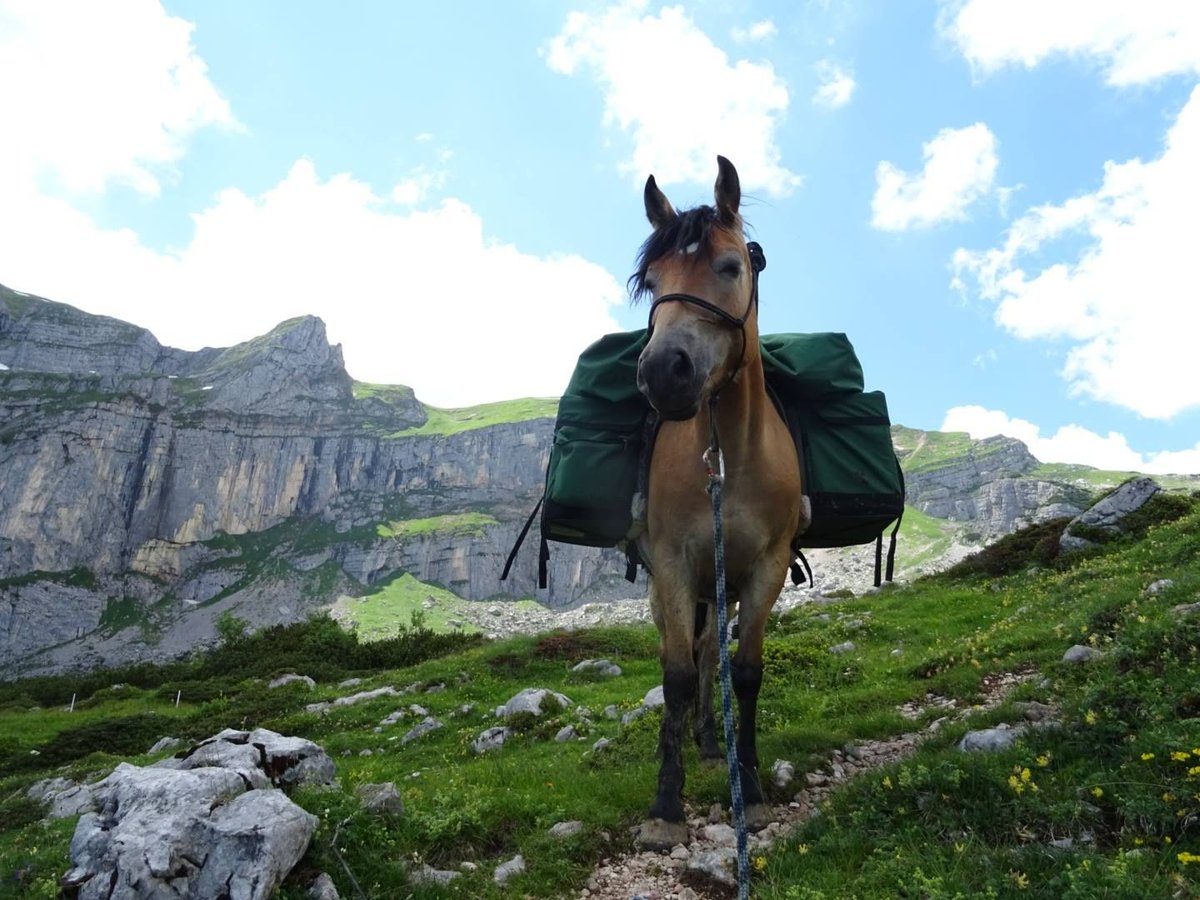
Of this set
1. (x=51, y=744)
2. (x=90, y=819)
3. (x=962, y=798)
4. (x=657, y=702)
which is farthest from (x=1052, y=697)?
(x=51, y=744)

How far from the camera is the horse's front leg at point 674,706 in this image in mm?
5199

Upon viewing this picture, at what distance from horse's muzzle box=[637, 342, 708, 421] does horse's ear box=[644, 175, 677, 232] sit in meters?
2.00

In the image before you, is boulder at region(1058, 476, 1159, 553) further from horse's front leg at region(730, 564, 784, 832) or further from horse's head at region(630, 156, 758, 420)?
horse's head at region(630, 156, 758, 420)

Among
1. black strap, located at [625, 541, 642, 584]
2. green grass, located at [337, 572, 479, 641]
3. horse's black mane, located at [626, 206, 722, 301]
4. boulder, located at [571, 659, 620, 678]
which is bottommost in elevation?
green grass, located at [337, 572, 479, 641]

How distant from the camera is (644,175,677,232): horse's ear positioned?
5711 mm

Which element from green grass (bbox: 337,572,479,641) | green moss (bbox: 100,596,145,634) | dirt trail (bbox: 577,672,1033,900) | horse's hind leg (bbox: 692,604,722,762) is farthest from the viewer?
green moss (bbox: 100,596,145,634)

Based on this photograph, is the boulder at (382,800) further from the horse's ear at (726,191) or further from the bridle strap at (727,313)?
the horse's ear at (726,191)

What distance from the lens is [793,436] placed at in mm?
6727

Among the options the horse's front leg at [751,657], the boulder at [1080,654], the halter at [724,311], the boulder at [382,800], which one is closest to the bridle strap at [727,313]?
the halter at [724,311]

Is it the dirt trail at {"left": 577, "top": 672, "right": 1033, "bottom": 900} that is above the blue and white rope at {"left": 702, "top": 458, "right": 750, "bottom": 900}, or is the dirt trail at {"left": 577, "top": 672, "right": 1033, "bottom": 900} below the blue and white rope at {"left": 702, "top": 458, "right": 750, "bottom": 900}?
below

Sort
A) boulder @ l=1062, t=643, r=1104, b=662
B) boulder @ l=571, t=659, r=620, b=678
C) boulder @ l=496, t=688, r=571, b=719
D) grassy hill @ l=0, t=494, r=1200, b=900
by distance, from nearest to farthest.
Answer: grassy hill @ l=0, t=494, r=1200, b=900, boulder @ l=1062, t=643, r=1104, b=662, boulder @ l=496, t=688, r=571, b=719, boulder @ l=571, t=659, r=620, b=678

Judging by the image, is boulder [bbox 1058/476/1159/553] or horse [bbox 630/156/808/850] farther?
boulder [bbox 1058/476/1159/553]

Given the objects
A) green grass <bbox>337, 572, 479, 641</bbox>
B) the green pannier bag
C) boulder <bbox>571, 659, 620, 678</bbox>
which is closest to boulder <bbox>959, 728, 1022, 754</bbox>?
the green pannier bag

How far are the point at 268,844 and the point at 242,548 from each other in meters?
215
